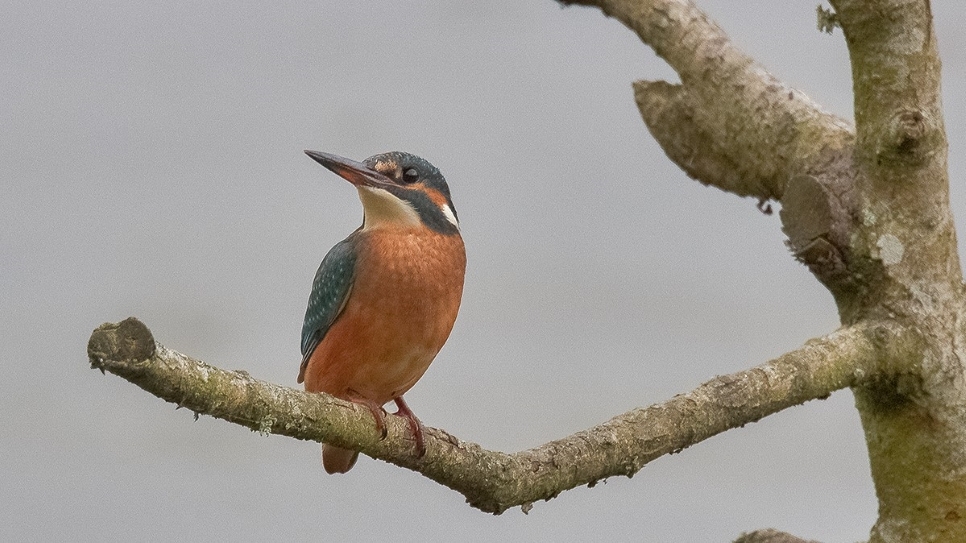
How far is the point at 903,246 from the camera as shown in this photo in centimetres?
257

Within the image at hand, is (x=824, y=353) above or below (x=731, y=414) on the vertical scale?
above

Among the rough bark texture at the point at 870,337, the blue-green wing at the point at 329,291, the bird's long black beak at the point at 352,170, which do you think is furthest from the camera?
the blue-green wing at the point at 329,291

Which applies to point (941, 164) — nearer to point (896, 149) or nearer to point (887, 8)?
point (896, 149)

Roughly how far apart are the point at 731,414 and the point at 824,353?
322mm

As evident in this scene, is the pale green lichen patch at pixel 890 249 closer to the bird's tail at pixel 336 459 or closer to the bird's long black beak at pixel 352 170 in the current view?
the bird's long black beak at pixel 352 170

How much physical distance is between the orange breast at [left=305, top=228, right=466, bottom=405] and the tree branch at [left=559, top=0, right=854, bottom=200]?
91cm

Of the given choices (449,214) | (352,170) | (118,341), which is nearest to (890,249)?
(449,214)

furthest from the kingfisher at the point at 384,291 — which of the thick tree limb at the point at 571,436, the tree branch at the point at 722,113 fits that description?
the tree branch at the point at 722,113

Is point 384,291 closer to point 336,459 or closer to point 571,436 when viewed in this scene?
point 336,459

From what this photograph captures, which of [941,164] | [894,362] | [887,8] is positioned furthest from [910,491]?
[887,8]

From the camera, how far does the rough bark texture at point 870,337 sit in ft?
6.98

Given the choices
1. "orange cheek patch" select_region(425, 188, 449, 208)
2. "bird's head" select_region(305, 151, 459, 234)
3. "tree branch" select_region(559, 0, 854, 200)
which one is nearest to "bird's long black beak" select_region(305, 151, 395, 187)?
"bird's head" select_region(305, 151, 459, 234)

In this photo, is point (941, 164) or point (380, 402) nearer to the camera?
point (941, 164)

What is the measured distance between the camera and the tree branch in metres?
2.90
